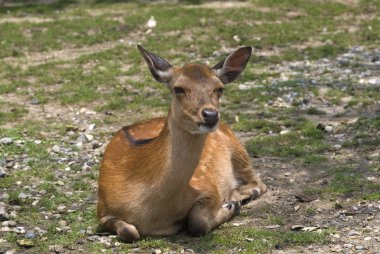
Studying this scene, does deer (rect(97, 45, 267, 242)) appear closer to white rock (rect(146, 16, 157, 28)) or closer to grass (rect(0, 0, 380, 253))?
grass (rect(0, 0, 380, 253))

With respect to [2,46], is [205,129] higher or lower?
higher

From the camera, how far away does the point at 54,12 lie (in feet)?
67.3

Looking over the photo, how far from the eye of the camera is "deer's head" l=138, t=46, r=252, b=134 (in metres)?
6.95

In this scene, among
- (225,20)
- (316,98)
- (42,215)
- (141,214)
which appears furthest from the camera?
(225,20)

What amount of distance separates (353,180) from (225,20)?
34.9 feet

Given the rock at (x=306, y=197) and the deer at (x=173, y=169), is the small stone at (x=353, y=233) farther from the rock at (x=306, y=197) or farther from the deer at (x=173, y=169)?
the deer at (x=173, y=169)

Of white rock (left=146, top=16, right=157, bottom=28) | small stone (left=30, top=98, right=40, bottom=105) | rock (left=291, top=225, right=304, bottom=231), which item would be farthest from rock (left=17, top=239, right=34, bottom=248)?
white rock (left=146, top=16, right=157, bottom=28)

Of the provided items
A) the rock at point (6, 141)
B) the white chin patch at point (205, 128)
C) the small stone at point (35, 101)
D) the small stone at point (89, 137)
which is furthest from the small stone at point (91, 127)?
the white chin patch at point (205, 128)

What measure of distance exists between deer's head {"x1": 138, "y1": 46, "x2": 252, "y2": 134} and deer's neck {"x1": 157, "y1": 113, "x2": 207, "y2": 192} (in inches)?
3.6

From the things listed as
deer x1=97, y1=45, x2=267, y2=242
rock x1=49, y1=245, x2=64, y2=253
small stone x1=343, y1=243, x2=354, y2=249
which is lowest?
rock x1=49, y1=245, x2=64, y2=253

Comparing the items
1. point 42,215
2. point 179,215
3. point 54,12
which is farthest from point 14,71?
point 179,215

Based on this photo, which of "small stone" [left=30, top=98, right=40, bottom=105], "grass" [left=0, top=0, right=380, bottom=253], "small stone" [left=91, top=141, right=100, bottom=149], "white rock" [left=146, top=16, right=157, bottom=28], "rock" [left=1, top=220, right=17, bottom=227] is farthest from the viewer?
"white rock" [left=146, top=16, right=157, bottom=28]

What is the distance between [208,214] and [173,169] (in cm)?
75

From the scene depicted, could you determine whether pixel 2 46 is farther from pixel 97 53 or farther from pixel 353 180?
pixel 353 180
